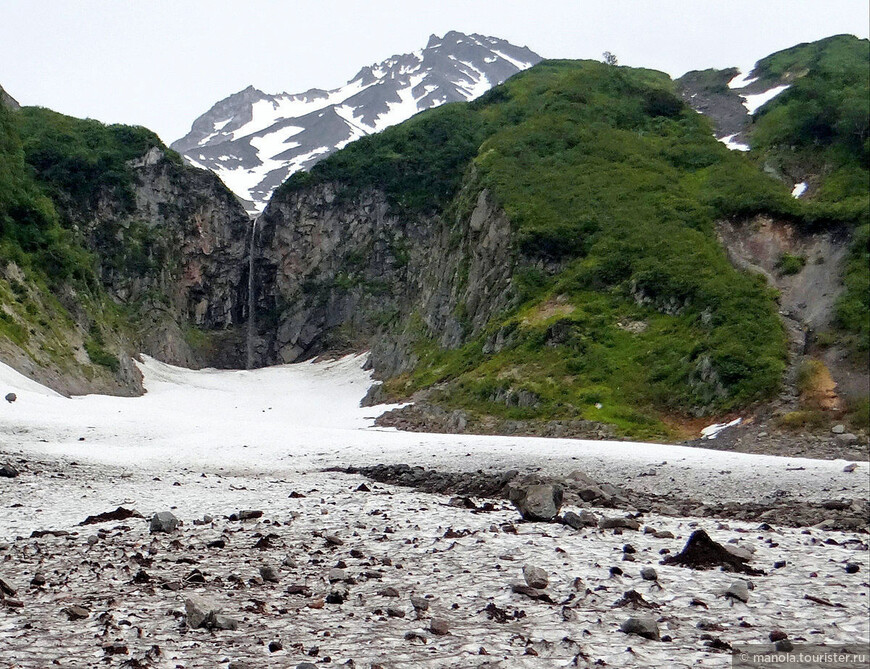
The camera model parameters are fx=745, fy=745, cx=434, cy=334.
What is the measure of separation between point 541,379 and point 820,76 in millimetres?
49875

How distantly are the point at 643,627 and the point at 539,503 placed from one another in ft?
24.5

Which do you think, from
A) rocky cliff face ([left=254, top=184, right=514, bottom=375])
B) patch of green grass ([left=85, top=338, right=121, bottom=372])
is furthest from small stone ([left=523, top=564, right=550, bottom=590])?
rocky cliff face ([left=254, top=184, right=514, bottom=375])

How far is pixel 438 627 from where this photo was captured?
856 centimetres

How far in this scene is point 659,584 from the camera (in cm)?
1045

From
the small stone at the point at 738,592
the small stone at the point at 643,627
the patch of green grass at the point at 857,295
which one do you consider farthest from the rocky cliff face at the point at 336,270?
the small stone at the point at 643,627

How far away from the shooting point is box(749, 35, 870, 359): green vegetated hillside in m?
44.4

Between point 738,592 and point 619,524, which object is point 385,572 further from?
point 619,524

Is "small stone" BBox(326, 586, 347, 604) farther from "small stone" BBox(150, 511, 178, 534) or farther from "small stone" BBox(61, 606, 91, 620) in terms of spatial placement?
"small stone" BBox(150, 511, 178, 534)

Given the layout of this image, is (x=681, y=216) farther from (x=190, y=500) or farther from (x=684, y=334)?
(x=190, y=500)

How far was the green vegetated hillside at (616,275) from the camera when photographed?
43906 millimetres

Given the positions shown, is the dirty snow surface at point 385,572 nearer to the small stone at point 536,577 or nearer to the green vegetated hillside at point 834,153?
the small stone at point 536,577

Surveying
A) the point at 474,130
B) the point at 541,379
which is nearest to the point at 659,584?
the point at 541,379

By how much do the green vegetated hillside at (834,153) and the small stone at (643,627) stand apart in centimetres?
3725

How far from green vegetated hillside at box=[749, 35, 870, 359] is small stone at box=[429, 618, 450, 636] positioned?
3833 cm
